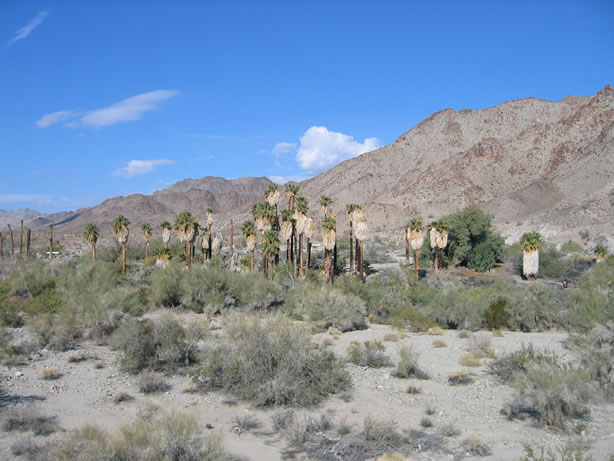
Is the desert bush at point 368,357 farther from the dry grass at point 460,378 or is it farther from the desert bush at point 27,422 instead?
the desert bush at point 27,422

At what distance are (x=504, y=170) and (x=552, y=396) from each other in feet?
340

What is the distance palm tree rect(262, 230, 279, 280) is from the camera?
36.6m

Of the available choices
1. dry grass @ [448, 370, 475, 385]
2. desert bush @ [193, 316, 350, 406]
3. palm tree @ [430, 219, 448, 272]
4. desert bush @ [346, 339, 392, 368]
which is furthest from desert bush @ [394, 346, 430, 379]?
palm tree @ [430, 219, 448, 272]

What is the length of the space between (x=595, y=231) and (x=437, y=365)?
56996 mm

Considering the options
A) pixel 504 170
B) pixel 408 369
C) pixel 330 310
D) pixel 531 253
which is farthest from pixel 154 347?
pixel 504 170

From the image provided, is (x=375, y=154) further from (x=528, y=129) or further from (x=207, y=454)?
(x=207, y=454)

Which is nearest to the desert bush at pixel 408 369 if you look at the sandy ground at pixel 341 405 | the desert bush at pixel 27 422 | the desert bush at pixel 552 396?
the sandy ground at pixel 341 405

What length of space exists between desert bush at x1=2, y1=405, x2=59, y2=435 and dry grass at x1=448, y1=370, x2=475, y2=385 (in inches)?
404

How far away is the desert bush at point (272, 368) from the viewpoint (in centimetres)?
1296

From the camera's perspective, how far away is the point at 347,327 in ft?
75.4

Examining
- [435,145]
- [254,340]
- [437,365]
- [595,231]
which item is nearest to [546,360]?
[437,365]

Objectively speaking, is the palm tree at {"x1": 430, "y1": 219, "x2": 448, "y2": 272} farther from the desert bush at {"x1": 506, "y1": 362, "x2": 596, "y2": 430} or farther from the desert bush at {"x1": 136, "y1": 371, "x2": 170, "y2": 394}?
the desert bush at {"x1": 136, "y1": 371, "x2": 170, "y2": 394}

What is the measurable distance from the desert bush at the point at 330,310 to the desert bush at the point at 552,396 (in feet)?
36.4

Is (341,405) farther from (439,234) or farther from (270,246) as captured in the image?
(439,234)
